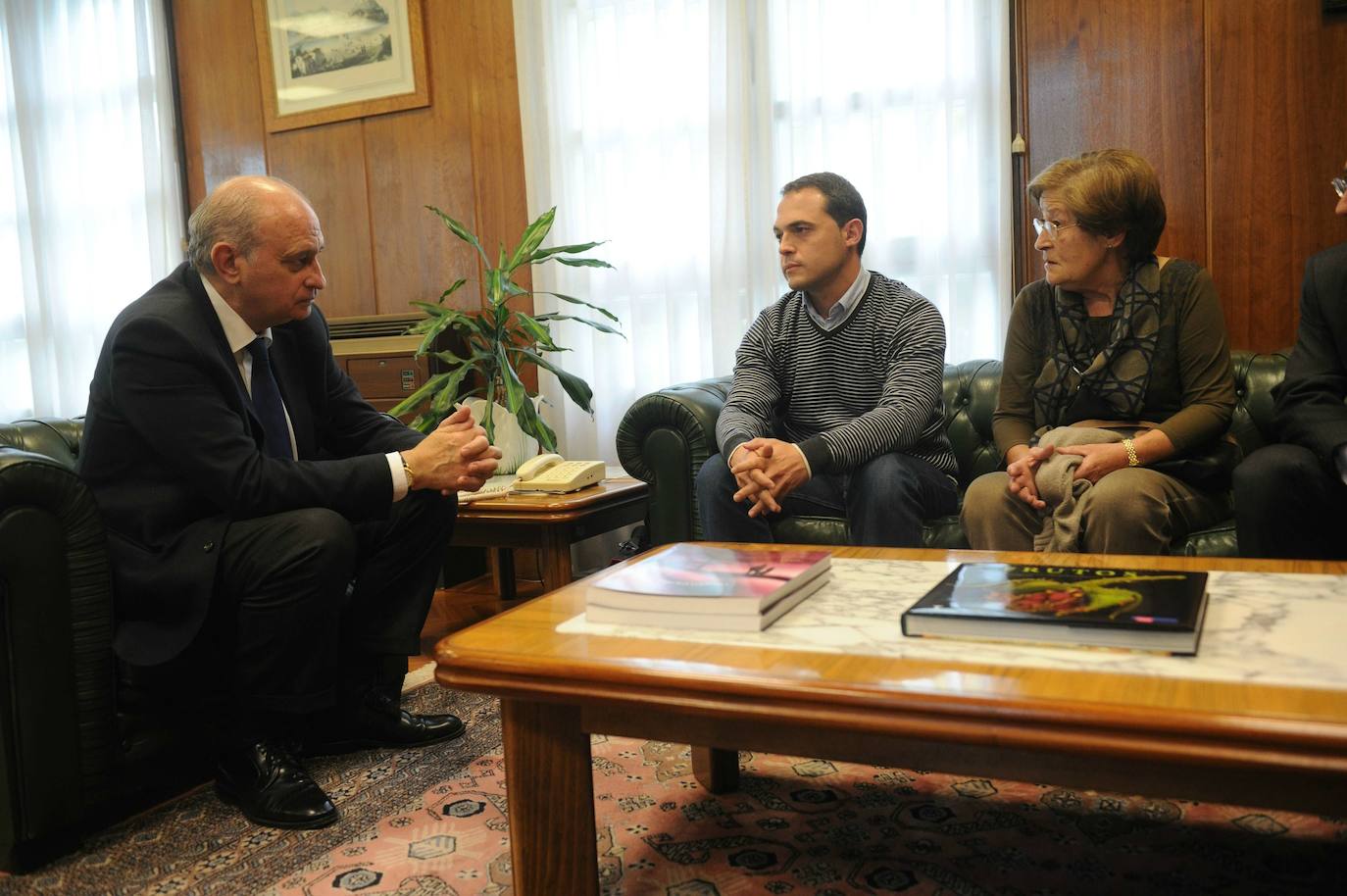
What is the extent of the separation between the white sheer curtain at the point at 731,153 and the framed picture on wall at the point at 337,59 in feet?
1.91

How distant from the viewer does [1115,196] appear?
216 centimetres

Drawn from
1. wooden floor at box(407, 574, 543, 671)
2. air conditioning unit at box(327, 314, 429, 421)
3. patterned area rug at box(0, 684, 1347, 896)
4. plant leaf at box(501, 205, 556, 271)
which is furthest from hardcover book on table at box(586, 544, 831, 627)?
air conditioning unit at box(327, 314, 429, 421)

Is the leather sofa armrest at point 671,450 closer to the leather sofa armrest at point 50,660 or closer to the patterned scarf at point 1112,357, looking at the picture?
the patterned scarf at point 1112,357

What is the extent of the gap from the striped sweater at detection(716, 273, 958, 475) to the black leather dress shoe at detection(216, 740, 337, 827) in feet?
3.67

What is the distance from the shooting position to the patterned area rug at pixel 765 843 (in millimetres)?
1367

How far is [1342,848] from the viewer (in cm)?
139

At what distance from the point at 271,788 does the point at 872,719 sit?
1201mm

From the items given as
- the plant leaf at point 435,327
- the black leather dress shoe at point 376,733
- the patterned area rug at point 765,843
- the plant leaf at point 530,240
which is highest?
the plant leaf at point 530,240

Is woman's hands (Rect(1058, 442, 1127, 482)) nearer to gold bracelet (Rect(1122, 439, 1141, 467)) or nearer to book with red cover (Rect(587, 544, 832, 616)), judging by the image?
gold bracelet (Rect(1122, 439, 1141, 467))

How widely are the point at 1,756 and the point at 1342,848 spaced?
1.88m

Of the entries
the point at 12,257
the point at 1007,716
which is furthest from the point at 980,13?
the point at 12,257

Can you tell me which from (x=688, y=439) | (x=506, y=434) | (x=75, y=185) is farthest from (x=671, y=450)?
(x=75, y=185)

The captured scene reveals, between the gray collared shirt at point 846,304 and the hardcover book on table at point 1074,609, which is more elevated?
the gray collared shirt at point 846,304

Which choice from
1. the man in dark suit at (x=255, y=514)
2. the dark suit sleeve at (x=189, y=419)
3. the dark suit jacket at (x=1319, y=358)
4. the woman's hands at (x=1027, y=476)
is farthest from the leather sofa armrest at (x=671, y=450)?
the dark suit jacket at (x=1319, y=358)
